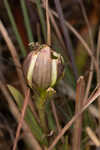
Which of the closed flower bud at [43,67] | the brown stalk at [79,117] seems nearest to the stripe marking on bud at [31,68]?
the closed flower bud at [43,67]

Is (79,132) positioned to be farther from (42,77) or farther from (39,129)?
(42,77)

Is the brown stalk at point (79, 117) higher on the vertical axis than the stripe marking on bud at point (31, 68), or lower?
lower

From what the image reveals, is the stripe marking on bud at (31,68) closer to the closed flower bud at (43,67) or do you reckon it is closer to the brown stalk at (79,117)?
the closed flower bud at (43,67)

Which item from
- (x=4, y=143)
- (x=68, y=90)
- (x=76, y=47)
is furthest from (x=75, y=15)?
(x=4, y=143)

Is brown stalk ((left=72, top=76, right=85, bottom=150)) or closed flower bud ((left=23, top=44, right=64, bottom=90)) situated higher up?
closed flower bud ((left=23, top=44, right=64, bottom=90))

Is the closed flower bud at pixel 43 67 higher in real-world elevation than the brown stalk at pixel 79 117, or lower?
higher

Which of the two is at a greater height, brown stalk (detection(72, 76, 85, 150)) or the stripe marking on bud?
the stripe marking on bud

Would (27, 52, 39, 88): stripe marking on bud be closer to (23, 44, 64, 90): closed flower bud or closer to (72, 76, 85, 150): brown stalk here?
(23, 44, 64, 90): closed flower bud

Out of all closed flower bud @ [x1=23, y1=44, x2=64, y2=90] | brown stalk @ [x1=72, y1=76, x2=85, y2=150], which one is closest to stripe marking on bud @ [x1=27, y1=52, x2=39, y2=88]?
closed flower bud @ [x1=23, y1=44, x2=64, y2=90]

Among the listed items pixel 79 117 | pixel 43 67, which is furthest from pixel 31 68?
pixel 79 117
